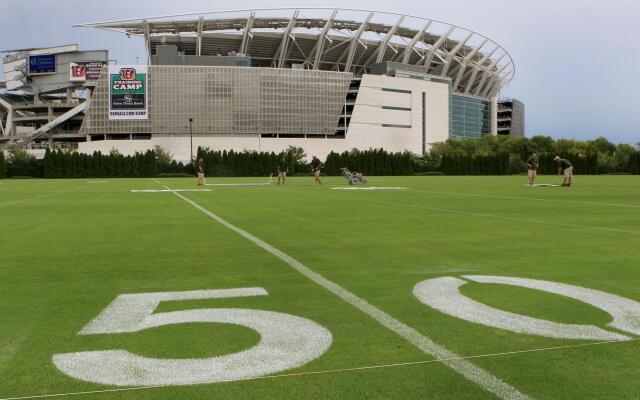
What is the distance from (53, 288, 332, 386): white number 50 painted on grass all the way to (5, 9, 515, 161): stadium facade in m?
118

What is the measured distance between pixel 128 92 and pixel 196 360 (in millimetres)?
123255

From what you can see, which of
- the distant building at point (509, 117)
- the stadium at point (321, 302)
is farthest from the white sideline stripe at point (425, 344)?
the distant building at point (509, 117)

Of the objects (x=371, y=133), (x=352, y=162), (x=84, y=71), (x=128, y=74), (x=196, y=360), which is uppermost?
(x=84, y=71)

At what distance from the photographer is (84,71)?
13700cm

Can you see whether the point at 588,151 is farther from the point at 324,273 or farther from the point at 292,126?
the point at 324,273

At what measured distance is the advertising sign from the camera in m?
144

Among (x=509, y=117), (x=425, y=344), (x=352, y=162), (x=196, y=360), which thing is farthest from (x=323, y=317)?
(x=509, y=117)

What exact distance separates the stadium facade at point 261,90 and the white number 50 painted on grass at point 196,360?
4636 inches

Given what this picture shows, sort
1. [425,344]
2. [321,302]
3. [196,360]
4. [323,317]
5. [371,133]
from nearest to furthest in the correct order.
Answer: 1. [196,360]
2. [425,344]
3. [323,317]
4. [321,302]
5. [371,133]

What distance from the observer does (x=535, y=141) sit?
10719cm

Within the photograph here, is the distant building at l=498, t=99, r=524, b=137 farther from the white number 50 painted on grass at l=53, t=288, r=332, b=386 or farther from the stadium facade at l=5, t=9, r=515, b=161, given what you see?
the white number 50 painted on grass at l=53, t=288, r=332, b=386

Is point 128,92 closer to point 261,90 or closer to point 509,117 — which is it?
point 261,90

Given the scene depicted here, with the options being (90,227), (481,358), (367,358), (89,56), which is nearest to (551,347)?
(481,358)

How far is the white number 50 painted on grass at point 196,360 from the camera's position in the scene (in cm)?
342
